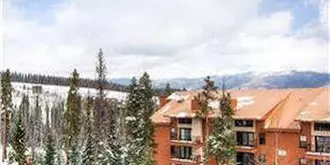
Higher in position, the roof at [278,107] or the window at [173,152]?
the roof at [278,107]

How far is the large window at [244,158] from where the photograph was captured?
40750 millimetres

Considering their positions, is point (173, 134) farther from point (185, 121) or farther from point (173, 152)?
point (185, 121)

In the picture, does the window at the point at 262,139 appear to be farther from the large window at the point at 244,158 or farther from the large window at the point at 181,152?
the large window at the point at 181,152

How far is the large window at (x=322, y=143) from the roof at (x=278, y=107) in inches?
59.3

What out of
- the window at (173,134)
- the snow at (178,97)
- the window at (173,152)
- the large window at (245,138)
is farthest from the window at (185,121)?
the large window at (245,138)

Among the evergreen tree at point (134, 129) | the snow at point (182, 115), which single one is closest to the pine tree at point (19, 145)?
the evergreen tree at point (134, 129)

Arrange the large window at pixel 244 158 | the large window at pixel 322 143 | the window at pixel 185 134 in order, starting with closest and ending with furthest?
1. the large window at pixel 322 143
2. the large window at pixel 244 158
3. the window at pixel 185 134

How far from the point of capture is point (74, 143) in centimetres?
5153

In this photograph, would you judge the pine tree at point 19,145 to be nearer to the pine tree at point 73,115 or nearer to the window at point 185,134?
the pine tree at point 73,115

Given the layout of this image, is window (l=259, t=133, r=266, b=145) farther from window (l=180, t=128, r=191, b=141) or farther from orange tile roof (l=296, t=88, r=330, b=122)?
window (l=180, t=128, r=191, b=141)

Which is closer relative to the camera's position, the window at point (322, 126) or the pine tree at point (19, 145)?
the window at point (322, 126)

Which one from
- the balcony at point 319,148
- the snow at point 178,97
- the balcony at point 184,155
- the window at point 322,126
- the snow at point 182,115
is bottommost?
the balcony at point 184,155

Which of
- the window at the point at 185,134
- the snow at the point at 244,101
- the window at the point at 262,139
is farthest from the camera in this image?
the window at the point at 185,134

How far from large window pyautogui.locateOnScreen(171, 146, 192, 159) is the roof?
8.87 ft
